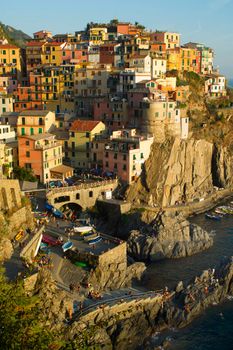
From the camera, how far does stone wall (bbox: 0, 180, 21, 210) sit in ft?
152

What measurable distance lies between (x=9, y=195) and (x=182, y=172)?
35310 millimetres

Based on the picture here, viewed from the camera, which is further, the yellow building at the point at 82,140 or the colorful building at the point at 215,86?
the colorful building at the point at 215,86

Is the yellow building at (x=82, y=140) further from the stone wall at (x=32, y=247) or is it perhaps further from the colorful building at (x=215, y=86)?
the colorful building at (x=215, y=86)

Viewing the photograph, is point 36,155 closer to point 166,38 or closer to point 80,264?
point 80,264

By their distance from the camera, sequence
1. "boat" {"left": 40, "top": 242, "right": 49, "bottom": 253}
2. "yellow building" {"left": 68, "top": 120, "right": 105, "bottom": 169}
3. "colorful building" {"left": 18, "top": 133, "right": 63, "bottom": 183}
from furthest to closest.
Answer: "yellow building" {"left": 68, "top": 120, "right": 105, "bottom": 169}, "colorful building" {"left": 18, "top": 133, "right": 63, "bottom": 183}, "boat" {"left": 40, "top": 242, "right": 49, "bottom": 253}

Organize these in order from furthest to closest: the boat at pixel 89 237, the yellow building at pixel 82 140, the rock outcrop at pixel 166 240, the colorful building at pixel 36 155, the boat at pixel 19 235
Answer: the yellow building at pixel 82 140
the colorful building at pixel 36 155
the rock outcrop at pixel 166 240
the boat at pixel 89 237
the boat at pixel 19 235

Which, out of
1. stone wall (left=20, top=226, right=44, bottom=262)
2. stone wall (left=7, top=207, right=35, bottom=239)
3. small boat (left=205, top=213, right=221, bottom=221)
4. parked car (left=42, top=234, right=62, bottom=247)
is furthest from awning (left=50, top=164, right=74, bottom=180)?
small boat (left=205, top=213, right=221, bottom=221)

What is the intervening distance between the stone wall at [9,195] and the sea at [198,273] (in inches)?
611

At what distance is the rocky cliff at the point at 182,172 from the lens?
69062 mm

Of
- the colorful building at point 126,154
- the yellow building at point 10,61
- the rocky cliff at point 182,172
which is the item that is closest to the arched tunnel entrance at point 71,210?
the rocky cliff at point 182,172

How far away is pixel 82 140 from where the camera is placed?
72375 millimetres

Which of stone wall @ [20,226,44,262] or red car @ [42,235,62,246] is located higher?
stone wall @ [20,226,44,262]

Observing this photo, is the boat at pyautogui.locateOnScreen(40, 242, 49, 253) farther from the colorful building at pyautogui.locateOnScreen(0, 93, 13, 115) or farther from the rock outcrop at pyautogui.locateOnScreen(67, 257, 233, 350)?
the colorful building at pyautogui.locateOnScreen(0, 93, 13, 115)

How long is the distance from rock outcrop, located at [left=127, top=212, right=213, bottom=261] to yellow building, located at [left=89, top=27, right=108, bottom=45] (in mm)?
52166
